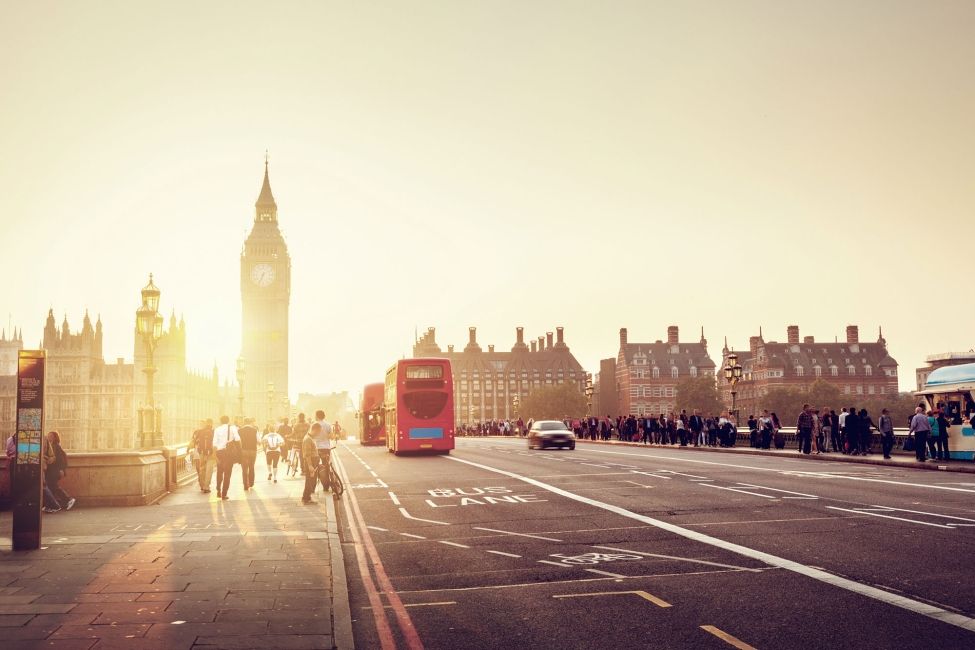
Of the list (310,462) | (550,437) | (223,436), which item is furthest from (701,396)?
(310,462)

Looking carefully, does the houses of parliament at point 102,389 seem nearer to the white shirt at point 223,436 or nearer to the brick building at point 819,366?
the brick building at point 819,366

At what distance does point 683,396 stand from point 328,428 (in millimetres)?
95949

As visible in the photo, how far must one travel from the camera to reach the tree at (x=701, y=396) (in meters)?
110

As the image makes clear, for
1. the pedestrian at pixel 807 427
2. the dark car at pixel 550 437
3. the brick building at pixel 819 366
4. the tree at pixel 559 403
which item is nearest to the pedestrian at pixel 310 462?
the pedestrian at pixel 807 427

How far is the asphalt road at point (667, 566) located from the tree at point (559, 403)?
106 m

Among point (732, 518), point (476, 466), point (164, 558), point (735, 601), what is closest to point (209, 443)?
point (476, 466)

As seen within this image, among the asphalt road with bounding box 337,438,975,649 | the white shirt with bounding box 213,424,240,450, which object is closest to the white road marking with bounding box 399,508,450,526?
the asphalt road with bounding box 337,438,975,649

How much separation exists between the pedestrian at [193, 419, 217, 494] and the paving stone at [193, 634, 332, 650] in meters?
15.3

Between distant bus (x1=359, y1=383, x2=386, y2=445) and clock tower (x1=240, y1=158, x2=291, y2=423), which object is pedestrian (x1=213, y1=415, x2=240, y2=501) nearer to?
distant bus (x1=359, y1=383, x2=386, y2=445)

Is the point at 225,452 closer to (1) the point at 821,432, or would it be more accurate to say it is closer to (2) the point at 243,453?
(2) the point at 243,453

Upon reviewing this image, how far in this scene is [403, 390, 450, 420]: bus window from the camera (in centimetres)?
3719

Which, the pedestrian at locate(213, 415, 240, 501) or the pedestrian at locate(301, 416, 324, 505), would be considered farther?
the pedestrian at locate(213, 415, 240, 501)

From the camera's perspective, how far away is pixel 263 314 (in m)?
160

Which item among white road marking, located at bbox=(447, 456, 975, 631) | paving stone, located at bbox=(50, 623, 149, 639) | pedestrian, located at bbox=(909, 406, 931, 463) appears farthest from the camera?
pedestrian, located at bbox=(909, 406, 931, 463)
